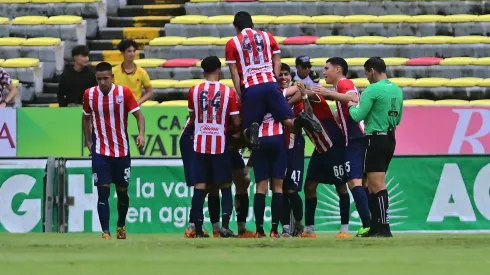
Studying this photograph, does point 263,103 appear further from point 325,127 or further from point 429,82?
point 429,82

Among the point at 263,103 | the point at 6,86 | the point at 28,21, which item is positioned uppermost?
the point at 28,21

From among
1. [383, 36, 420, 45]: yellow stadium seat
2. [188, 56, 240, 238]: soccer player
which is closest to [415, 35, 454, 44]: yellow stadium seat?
[383, 36, 420, 45]: yellow stadium seat

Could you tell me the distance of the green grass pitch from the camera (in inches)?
306

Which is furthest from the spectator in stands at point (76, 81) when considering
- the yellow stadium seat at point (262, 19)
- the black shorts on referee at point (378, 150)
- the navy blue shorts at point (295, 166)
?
the black shorts on referee at point (378, 150)

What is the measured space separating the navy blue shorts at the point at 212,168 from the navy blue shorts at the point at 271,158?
0.51 metres

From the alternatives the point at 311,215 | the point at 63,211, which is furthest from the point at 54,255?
the point at 63,211

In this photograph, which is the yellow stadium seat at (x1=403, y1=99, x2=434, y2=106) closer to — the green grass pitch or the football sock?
the football sock

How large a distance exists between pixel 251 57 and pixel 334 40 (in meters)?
8.96

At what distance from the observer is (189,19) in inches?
882

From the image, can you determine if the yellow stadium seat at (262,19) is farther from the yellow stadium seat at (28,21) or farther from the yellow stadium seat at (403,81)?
the yellow stadium seat at (28,21)

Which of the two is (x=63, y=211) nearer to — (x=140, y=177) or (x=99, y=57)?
(x=140, y=177)

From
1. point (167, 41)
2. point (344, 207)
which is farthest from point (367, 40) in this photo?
point (344, 207)

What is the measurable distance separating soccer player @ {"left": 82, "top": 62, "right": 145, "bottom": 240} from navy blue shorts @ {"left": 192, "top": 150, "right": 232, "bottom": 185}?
2.37ft

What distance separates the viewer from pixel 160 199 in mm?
16547
